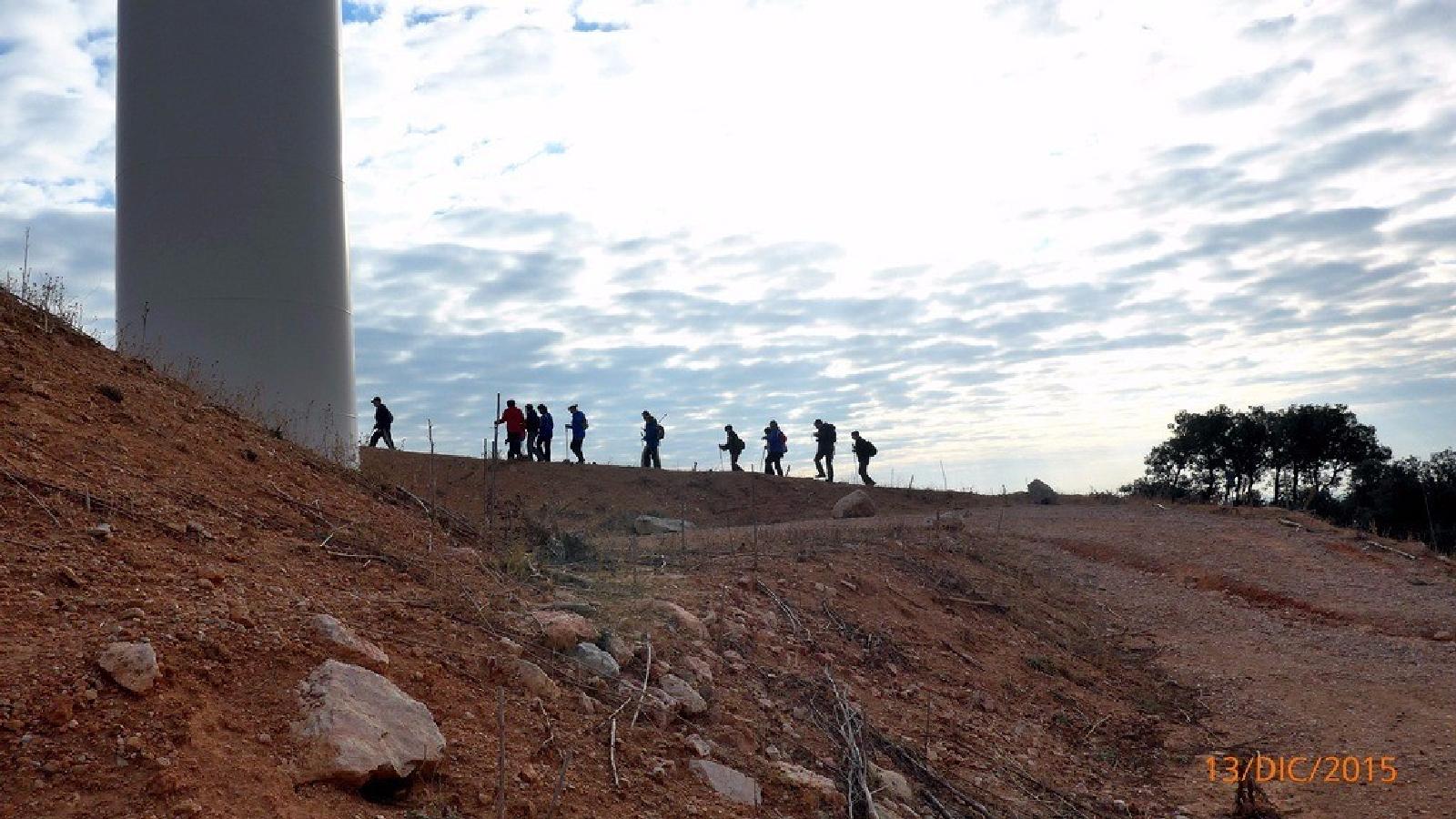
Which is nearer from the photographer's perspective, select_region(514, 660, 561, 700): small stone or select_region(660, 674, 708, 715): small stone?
select_region(514, 660, 561, 700): small stone

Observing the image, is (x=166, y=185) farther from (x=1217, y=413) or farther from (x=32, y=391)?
(x=1217, y=413)

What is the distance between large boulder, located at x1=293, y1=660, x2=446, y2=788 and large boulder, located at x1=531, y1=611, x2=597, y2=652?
60.0 inches

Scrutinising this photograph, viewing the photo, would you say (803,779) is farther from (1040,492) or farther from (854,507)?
(1040,492)

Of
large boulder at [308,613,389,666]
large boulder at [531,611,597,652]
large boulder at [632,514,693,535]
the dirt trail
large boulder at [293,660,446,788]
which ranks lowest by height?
the dirt trail

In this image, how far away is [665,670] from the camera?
687 cm

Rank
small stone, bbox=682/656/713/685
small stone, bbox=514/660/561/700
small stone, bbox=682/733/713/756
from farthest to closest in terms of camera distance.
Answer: small stone, bbox=682/656/713/685, small stone, bbox=682/733/713/756, small stone, bbox=514/660/561/700

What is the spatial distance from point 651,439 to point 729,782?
21772mm

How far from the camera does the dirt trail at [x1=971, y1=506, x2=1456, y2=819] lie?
9.04 metres

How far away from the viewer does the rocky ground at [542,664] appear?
4258 mm

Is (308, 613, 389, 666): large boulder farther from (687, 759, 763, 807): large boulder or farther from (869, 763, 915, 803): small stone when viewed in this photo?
(869, 763, 915, 803): small stone

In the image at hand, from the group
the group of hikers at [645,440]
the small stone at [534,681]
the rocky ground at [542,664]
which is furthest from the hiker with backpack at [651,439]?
the small stone at [534,681]

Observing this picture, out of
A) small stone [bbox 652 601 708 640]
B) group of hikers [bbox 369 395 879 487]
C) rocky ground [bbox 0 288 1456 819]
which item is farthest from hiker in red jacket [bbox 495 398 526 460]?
small stone [bbox 652 601 708 640]

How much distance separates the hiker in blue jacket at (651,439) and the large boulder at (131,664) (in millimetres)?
23016
